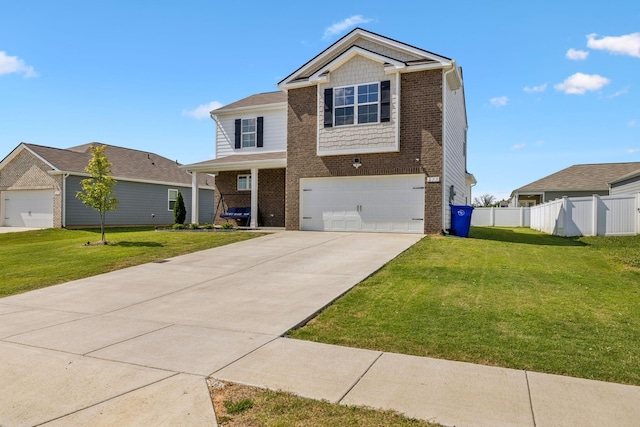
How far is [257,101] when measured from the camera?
21.9 metres

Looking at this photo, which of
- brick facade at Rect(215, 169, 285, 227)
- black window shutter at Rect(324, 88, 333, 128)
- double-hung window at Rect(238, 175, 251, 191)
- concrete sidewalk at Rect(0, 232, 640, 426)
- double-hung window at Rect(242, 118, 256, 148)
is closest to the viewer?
concrete sidewalk at Rect(0, 232, 640, 426)

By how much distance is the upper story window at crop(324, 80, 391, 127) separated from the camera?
15.3 meters

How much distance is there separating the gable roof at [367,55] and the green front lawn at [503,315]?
8.22 m

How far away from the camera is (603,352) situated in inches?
177

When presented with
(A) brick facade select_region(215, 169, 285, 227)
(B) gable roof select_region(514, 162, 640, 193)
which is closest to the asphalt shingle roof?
(A) brick facade select_region(215, 169, 285, 227)

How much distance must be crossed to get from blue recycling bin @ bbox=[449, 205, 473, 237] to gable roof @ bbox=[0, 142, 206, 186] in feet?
51.9

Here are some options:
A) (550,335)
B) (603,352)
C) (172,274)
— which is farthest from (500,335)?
(172,274)

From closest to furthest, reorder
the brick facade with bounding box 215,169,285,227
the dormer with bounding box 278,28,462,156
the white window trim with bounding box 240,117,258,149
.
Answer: the dormer with bounding box 278,28,462,156 < the brick facade with bounding box 215,169,285,227 < the white window trim with bounding box 240,117,258,149

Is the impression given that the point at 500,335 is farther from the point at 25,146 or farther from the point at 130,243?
the point at 25,146

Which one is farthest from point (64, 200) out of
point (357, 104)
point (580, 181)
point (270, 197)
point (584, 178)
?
point (584, 178)

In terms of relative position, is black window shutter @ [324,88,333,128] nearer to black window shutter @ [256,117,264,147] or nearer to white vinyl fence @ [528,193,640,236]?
black window shutter @ [256,117,264,147]

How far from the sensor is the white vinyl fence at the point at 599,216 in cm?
1474

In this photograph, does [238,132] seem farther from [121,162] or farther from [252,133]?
[121,162]

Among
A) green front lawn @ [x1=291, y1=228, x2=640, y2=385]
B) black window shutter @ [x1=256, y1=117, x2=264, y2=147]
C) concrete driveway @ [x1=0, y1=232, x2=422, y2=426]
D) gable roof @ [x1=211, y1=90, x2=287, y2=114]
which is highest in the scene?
gable roof @ [x1=211, y1=90, x2=287, y2=114]
